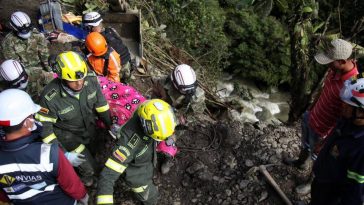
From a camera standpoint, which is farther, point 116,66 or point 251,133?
point 251,133

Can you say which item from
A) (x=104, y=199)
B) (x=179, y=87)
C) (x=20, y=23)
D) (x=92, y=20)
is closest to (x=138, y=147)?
(x=104, y=199)

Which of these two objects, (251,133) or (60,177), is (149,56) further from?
(60,177)


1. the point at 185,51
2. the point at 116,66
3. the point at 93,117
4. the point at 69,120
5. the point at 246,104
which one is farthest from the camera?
the point at 246,104

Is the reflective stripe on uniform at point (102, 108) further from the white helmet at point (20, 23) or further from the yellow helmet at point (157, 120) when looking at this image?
the white helmet at point (20, 23)

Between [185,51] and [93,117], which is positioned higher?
[93,117]

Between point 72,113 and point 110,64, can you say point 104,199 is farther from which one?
point 110,64

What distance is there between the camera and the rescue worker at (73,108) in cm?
349

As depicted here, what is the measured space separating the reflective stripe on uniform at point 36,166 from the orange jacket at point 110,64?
2.30 meters

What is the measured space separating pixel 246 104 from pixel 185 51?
239cm

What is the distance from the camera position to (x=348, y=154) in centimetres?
286

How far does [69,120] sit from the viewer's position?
3.76 metres

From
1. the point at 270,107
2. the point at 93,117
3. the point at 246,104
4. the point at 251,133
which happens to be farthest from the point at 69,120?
the point at 270,107

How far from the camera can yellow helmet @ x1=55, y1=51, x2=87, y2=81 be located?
342 cm

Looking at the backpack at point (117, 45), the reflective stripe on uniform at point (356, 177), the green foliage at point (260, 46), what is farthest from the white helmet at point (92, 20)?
the green foliage at point (260, 46)
